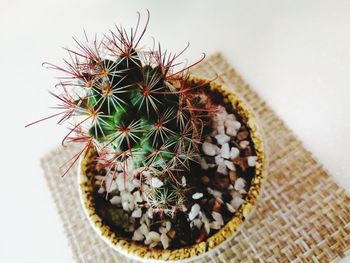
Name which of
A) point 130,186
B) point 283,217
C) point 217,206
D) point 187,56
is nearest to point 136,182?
point 130,186

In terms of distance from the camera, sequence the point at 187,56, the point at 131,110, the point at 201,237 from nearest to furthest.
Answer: the point at 131,110, the point at 201,237, the point at 187,56

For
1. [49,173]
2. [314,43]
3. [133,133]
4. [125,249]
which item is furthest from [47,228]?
[314,43]

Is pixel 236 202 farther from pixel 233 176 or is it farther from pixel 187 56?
pixel 187 56

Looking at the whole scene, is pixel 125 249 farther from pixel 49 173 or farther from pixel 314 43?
pixel 314 43

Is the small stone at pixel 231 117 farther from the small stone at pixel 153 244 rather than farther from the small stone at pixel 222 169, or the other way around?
the small stone at pixel 153 244

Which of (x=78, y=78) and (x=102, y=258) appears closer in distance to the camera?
(x=78, y=78)

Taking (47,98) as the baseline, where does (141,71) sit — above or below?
below
